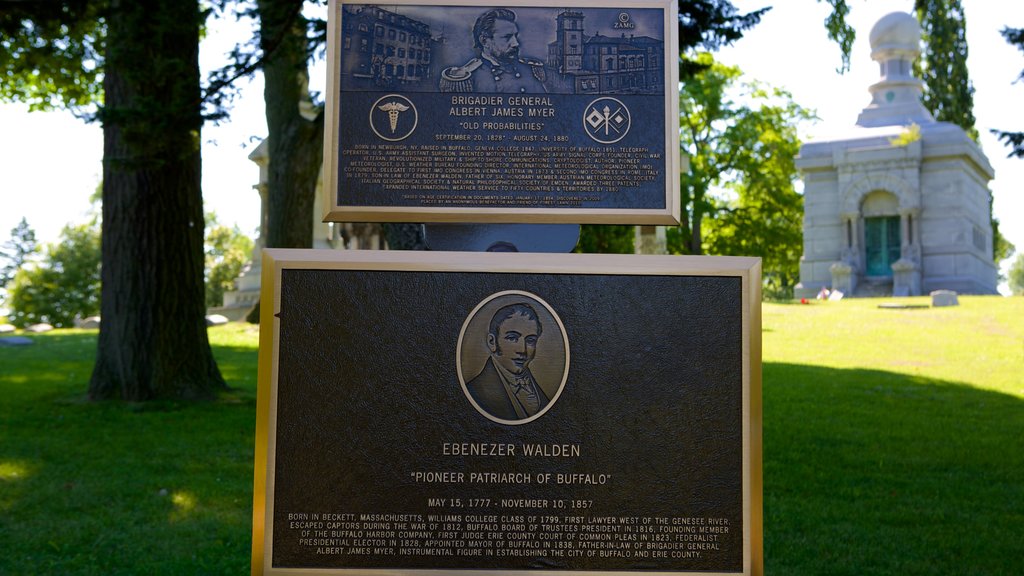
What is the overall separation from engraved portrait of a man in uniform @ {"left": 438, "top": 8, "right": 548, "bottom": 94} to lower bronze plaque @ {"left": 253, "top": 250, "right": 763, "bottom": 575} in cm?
81

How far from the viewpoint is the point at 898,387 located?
12.0 m

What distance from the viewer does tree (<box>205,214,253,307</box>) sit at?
4556cm

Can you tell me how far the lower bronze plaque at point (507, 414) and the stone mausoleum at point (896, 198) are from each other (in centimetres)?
2832

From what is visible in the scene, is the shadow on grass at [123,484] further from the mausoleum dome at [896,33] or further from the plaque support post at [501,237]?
the mausoleum dome at [896,33]

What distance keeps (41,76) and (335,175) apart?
13727mm

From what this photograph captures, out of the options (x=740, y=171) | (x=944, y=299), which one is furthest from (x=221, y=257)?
A: (x=944, y=299)

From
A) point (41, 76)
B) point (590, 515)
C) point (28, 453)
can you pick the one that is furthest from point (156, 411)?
point (41, 76)

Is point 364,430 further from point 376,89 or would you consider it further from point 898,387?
point 898,387

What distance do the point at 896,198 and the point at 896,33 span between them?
6151mm

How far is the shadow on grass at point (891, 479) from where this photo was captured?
570 centimetres

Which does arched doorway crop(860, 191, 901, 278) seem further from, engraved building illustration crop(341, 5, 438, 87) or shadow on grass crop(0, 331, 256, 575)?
engraved building illustration crop(341, 5, 438, 87)

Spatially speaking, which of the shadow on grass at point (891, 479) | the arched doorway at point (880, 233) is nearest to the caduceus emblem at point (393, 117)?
the shadow on grass at point (891, 479)

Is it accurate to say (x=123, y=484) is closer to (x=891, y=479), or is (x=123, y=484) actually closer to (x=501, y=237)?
(x=501, y=237)

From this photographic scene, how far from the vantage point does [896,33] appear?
33.3 metres
